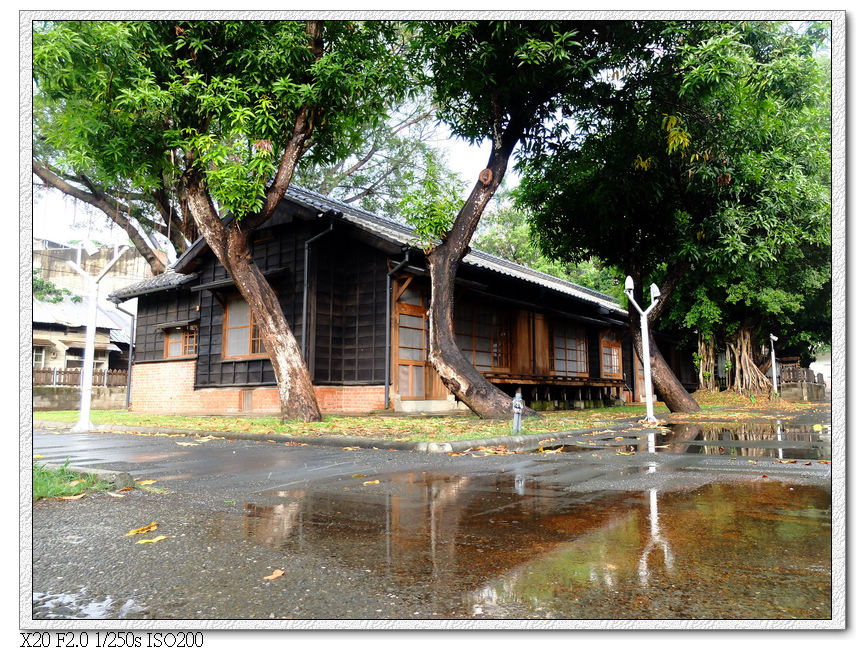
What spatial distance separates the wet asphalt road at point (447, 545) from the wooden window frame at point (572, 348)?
12673 mm

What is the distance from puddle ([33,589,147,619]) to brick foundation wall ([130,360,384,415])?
9790 mm

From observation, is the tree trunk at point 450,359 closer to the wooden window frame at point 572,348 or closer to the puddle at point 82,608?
the wooden window frame at point 572,348

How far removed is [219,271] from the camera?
14750 mm

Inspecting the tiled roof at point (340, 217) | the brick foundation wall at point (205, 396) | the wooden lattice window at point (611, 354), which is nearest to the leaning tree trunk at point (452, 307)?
the tiled roof at point (340, 217)

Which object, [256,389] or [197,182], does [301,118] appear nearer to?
[197,182]

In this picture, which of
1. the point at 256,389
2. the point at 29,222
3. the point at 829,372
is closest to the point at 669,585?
the point at 829,372

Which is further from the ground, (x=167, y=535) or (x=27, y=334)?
(x=27, y=334)

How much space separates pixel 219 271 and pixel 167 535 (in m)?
12.9

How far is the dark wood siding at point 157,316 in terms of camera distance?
1625 centimetres

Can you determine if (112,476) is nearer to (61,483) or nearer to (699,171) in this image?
(61,483)

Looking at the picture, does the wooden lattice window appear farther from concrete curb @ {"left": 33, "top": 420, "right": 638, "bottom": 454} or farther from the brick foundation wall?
concrete curb @ {"left": 33, "top": 420, "right": 638, "bottom": 454}

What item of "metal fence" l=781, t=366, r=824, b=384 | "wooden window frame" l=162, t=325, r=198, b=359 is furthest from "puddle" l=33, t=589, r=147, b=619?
"metal fence" l=781, t=366, r=824, b=384

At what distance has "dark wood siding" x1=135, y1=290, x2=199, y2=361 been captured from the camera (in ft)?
53.3

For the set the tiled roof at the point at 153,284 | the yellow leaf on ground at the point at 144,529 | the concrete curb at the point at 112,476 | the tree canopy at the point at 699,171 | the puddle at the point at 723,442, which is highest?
the tree canopy at the point at 699,171
